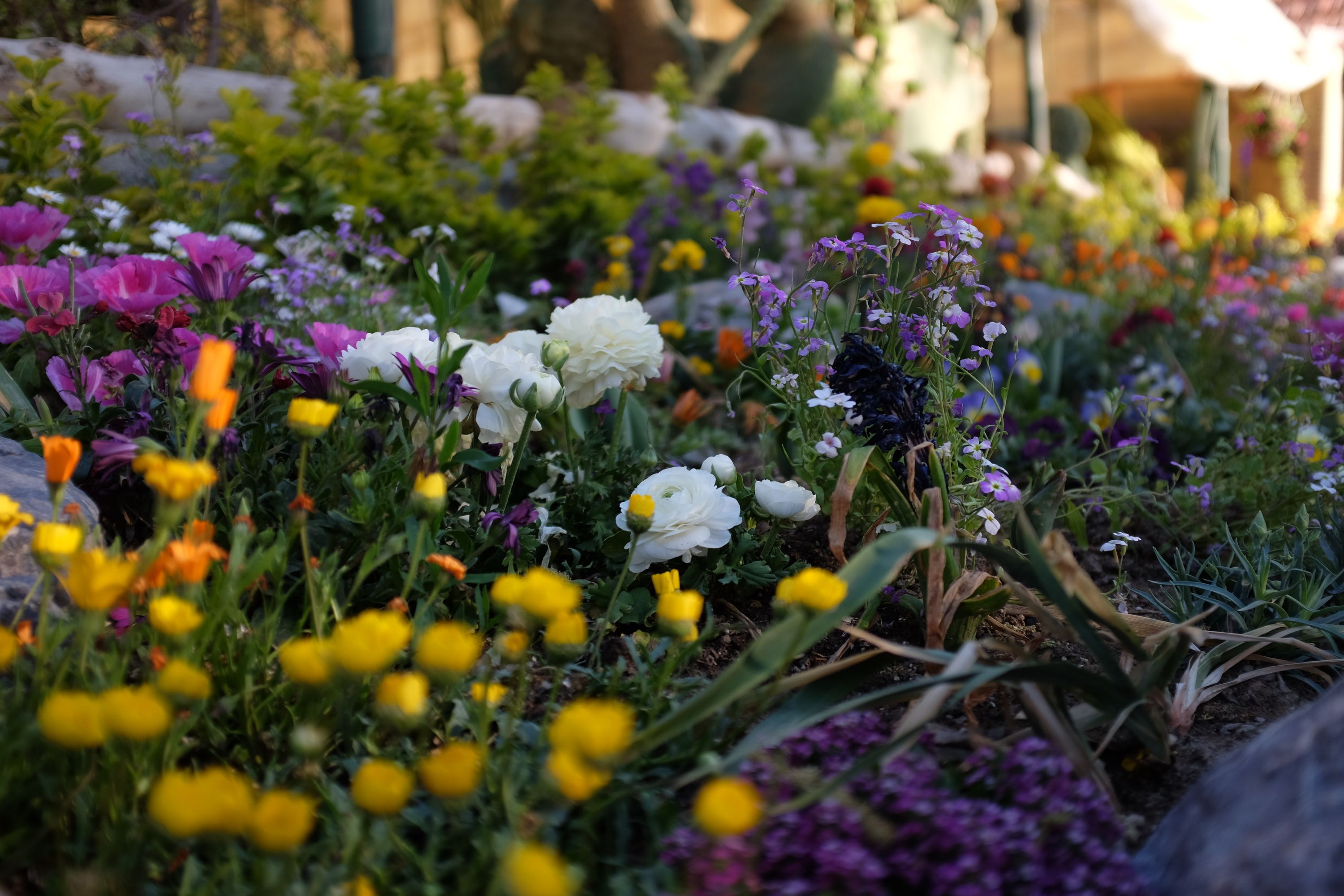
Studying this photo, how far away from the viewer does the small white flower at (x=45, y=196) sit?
215 centimetres

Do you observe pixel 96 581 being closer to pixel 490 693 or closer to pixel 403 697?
pixel 403 697

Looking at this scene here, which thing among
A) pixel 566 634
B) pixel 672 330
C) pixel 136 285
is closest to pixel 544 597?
pixel 566 634

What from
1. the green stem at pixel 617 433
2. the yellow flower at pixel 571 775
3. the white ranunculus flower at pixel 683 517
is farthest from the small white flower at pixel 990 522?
the yellow flower at pixel 571 775

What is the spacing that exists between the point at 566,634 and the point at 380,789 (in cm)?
27

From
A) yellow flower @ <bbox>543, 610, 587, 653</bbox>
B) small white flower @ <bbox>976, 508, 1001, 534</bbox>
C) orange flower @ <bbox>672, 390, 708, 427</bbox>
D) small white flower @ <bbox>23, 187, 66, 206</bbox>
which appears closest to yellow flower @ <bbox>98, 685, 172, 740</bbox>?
yellow flower @ <bbox>543, 610, 587, 653</bbox>

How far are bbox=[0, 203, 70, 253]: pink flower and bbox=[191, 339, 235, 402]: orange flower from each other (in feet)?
4.12

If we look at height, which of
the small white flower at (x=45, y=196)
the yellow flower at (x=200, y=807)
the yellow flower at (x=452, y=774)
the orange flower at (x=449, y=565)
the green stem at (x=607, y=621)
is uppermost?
the small white flower at (x=45, y=196)

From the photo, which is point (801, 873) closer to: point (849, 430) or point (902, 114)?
point (849, 430)

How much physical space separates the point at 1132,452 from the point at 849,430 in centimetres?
95

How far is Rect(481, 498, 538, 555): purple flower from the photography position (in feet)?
4.88

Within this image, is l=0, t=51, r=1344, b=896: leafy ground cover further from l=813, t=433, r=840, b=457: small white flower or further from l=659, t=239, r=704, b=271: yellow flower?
l=659, t=239, r=704, b=271: yellow flower

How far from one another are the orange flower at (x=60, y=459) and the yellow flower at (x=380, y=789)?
0.47 metres

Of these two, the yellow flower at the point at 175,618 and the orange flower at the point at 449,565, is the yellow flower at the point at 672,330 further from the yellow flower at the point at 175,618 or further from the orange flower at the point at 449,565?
the yellow flower at the point at 175,618

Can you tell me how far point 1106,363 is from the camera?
11.7 ft
